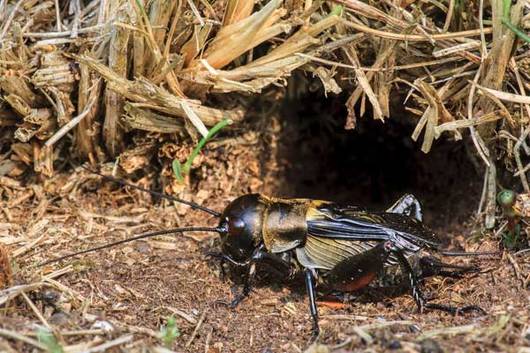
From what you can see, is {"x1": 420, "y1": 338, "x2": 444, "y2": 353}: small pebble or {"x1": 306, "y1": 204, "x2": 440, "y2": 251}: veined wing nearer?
{"x1": 420, "y1": 338, "x2": 444, "y2": 353}: small pebble

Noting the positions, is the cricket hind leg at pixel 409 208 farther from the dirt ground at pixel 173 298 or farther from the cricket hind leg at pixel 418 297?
the cricket hind leg at pixel 418 297

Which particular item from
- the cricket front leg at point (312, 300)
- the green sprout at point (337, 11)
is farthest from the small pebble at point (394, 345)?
the green sprout at point (337, 11)

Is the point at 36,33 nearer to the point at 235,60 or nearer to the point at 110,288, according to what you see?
the point at 235,60

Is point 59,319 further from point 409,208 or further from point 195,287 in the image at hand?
point 409,208

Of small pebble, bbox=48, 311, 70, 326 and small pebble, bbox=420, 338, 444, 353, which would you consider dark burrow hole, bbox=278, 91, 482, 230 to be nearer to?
small pebble, bbox=420, 338, 444, 353

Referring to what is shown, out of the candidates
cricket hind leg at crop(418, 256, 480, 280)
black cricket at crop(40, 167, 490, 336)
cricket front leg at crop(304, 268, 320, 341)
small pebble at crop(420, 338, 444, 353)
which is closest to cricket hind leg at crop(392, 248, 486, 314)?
black cricket at crop(40, 167, 490, 336)

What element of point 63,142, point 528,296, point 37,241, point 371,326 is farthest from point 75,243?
point 528,296

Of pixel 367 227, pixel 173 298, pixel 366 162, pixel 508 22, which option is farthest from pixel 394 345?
pixel 366 162
